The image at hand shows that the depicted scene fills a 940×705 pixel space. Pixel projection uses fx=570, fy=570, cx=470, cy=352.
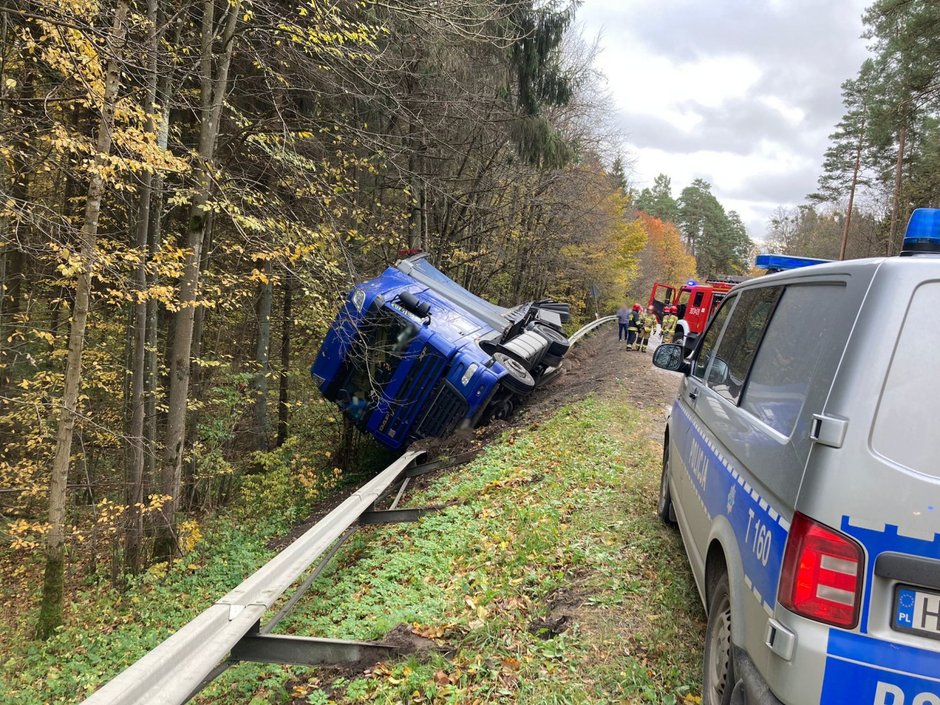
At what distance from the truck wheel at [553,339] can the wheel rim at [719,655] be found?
9356 mm

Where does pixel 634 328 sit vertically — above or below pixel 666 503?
above

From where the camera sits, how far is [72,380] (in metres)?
7.05

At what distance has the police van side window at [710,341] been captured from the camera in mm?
3812

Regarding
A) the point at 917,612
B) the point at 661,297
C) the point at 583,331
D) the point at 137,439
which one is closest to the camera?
the point at 917,612

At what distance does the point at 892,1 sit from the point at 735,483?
13551 mm

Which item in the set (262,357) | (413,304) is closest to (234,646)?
(413,304)

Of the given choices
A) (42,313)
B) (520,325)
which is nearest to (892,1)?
(520,325)

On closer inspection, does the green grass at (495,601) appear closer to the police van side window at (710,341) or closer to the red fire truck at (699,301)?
the police van side window at (710,341)

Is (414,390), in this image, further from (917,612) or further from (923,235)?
(917,612)

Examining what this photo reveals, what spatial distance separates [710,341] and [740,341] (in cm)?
85

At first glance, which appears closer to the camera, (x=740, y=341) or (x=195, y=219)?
(x=740, y=341)

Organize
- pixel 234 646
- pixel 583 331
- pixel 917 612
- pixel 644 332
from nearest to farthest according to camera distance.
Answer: pixel 917 612 < pixel 234 646 < pixel 644 332 < pixel 583 331

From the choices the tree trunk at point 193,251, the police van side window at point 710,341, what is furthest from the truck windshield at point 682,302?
the police van side window at point 710,341

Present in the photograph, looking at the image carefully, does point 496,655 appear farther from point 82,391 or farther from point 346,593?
point 82,391
